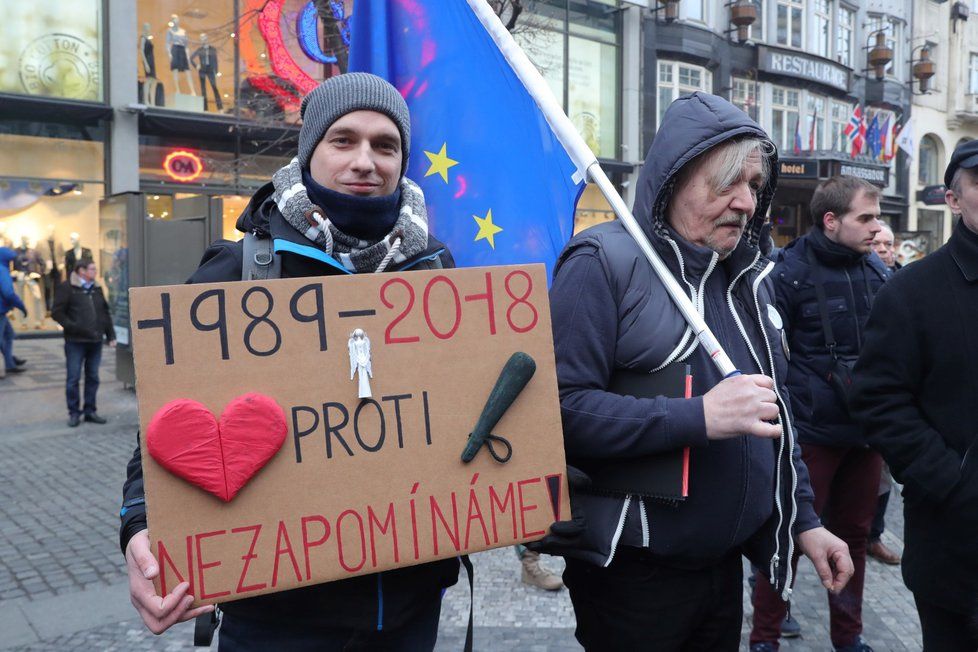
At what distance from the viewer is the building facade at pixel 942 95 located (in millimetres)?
31656

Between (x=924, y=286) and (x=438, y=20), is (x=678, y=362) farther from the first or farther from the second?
(x=438, y=20)

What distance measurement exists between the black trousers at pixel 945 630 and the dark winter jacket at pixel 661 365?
2.23 feet

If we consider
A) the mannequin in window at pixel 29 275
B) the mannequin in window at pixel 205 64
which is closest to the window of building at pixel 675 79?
the mannequin in window at pixel 205 64

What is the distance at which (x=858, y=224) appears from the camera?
379 centimetres

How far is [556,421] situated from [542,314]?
0.24 meters

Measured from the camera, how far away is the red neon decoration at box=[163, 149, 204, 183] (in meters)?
15.5

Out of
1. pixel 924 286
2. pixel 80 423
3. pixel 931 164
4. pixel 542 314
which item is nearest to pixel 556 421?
pixel 542 314

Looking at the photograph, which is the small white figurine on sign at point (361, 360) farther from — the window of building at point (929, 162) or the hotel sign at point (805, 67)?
the window of building at point (929, 162)

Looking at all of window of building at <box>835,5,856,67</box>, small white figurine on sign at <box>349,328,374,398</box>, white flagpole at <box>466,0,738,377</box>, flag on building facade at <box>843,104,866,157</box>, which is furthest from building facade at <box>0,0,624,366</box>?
window of building at <box>835,5,856,67</box>

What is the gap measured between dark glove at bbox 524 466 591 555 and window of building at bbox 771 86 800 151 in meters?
25.8

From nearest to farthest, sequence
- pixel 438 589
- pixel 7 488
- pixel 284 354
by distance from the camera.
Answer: pixel 284 354, pixel 438 589, pixel 7 488

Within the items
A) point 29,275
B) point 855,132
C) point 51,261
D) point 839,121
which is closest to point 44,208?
point 51,261

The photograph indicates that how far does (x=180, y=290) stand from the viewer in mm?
1598

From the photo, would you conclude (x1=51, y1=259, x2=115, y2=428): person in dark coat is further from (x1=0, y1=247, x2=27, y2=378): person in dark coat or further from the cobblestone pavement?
(x1=0, y1=247, x2=27, y2=378): person in dark coat
